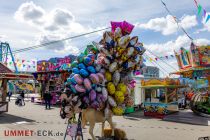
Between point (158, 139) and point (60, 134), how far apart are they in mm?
4097

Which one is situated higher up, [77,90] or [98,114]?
[77,90]

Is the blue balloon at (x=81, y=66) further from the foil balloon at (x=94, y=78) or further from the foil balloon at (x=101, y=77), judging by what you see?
the foil balloon at (x=101, y=77)

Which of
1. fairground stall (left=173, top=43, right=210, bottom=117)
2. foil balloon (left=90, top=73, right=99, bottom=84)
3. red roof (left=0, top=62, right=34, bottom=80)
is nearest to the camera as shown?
foil balloon (left=90, top=73, right=99, bottom=84)

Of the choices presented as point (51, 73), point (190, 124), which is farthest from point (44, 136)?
point (51, 73)

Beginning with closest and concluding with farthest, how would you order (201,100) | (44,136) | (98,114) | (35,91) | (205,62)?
(98,114), (44,136), (205,62), (201,100), (35,91)

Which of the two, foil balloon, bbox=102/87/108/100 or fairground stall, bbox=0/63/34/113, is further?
fairground stall, bbox=0/63/34/113

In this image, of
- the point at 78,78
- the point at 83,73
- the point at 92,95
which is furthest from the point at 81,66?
the point at 92,95

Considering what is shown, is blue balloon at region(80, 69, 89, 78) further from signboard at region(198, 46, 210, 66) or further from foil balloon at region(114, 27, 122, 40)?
signboard at region(198, 46, 210, 66)

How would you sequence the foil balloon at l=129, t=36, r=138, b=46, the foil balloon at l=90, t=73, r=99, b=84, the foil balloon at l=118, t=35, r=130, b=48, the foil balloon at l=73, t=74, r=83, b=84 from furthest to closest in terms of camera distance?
the foil balloon at l=129, t=36, r=138, b=46 → the foil balloon at l=118, t=35, r=130, b=48 → the foil balloon at l=90, t=73, r=99, b=84 → the foil balloon at l=73, t=74, r=83, b=84

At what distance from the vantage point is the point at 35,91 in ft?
162

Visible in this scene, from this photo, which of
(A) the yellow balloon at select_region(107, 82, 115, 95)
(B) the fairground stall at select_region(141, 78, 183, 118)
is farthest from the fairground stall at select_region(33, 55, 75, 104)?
(A) the yellow balloon at select_region(107, 82, 115, 95)

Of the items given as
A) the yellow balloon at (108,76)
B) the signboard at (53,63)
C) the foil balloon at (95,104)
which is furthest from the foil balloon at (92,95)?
the signboard at (53,63)

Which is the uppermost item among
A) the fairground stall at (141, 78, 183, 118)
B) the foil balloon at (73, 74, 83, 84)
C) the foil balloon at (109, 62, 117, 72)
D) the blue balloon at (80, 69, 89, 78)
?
the foil balloon at (109, 62, 117, 72)

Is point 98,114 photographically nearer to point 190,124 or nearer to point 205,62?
point 190,124
